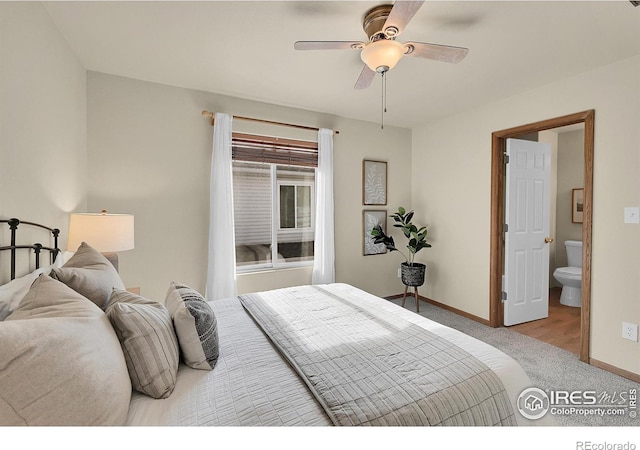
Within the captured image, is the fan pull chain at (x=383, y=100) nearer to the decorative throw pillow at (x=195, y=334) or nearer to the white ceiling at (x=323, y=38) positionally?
the white ceiling at (x=323, y=38)

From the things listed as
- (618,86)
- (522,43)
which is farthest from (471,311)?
(522,43)

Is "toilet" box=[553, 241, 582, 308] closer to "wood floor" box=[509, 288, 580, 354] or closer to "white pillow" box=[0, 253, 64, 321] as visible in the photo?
"wood floor" box=[509, 288, 580, 354]

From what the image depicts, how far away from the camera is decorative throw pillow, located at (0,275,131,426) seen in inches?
26.9

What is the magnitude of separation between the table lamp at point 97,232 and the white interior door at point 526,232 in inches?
148

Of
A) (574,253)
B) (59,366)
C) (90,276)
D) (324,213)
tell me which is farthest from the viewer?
(574,253)

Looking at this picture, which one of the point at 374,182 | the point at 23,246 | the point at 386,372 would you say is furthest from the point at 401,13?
the point at 374,182

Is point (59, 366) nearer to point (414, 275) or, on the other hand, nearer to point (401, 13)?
point (401, 13)

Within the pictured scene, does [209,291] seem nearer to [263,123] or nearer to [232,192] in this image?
[232,192]

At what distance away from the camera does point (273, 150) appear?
3.31 metres

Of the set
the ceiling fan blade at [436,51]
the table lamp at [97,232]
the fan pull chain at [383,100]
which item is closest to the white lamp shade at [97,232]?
the table lamp at [97,232]

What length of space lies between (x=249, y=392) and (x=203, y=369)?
0.28m

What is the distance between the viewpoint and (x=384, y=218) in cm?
407

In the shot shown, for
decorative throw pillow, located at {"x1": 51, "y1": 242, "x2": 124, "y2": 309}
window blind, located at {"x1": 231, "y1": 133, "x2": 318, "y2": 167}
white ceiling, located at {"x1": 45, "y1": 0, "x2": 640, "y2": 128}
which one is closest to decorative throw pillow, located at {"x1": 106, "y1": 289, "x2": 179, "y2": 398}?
decorative throw pillow, located at {"x1": 51, "y1": 242, "x2": 124, "y2": 309}

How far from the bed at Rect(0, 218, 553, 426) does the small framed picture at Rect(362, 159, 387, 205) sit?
2.58 metres
